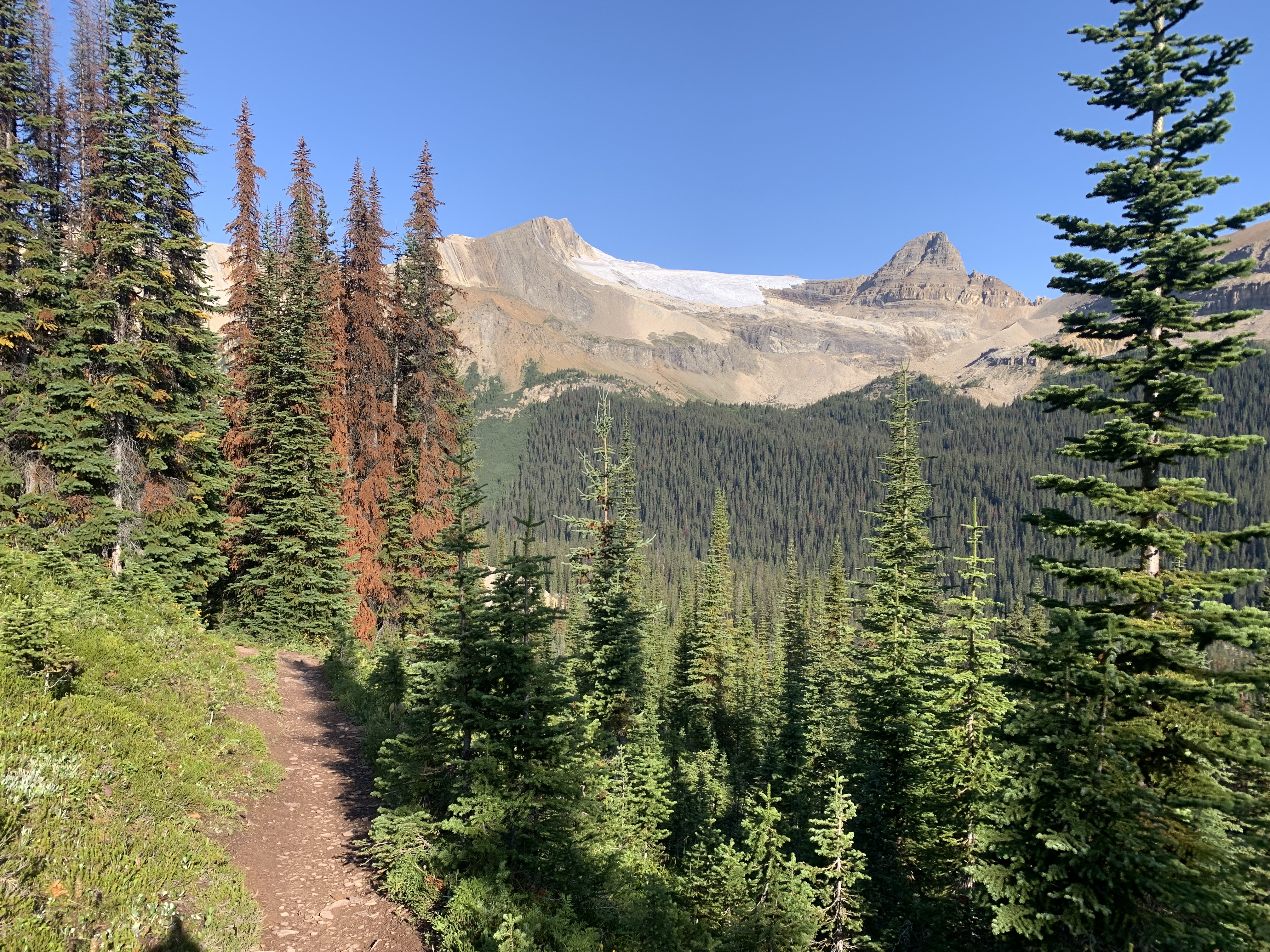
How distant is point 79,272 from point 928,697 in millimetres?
27214

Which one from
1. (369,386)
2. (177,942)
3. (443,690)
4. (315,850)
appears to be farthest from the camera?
(369,386)

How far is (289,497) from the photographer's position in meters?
22.7

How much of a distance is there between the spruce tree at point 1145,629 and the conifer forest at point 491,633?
0.19 ft

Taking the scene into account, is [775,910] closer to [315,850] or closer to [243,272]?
[315,850]

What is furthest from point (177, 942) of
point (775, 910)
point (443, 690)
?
point (775, 910)

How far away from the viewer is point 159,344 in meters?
17.6

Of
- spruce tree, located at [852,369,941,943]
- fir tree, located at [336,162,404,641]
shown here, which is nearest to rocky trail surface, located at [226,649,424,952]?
spruce tree, located at [852,369,941,943]

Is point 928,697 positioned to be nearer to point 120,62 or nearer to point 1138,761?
point 1138,761

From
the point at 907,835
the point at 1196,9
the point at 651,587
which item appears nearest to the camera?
the point at 1196,9

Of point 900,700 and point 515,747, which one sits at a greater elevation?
point 515,747

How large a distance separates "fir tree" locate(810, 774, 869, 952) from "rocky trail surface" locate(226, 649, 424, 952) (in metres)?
7.09

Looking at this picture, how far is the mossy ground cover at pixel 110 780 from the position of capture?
Answer: 5.21 meters

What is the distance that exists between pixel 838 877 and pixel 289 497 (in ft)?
69.9

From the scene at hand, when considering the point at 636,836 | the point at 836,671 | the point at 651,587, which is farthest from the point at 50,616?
the point at 651,587
